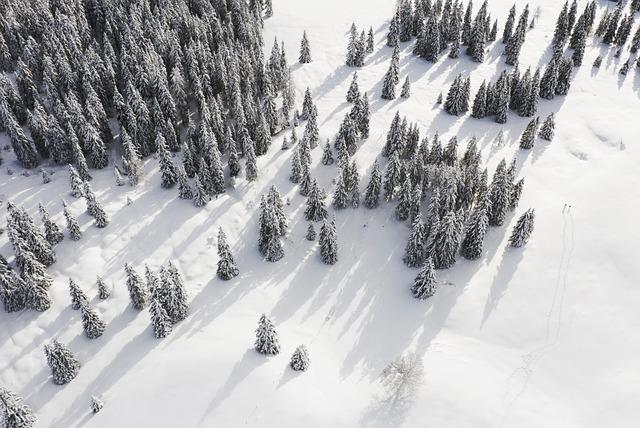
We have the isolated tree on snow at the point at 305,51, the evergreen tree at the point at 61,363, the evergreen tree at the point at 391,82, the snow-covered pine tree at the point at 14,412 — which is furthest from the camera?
the isolated tree on snow at the point at 305,51

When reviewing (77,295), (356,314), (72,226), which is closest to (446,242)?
(356,314)

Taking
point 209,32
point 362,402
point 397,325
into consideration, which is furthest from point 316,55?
point 362,402

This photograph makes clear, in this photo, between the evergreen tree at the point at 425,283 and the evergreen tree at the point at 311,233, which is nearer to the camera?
the evergreen tree at the point at 425,283

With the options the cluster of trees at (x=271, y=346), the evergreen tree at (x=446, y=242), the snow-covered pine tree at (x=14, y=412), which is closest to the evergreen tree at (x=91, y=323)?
the snow-covered pine tree at (x=14, y=412)

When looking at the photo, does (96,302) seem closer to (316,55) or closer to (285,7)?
(316,55)

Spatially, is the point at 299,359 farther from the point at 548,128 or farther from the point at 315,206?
the point at 548,128

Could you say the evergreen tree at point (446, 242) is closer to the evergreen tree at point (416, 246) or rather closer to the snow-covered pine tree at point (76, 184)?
the evergreen tree at point (416, 246)

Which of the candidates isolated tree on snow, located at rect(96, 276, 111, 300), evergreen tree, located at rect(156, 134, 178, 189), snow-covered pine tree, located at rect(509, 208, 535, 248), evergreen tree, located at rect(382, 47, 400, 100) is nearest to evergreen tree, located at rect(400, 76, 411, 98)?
evergreen tree, located at rect(382, 47, 400, 100)
